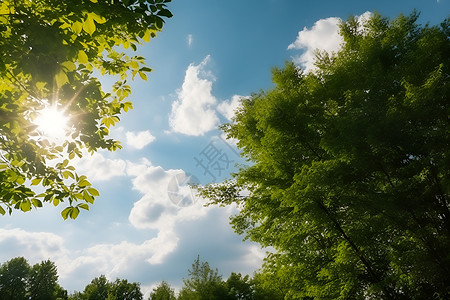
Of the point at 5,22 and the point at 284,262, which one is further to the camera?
the point at 284,262

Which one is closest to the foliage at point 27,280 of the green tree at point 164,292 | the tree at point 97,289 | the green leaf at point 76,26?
the tree at point 97,289

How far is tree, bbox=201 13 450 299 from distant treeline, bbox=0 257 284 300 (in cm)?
1514

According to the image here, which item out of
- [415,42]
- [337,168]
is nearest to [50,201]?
[337,168]

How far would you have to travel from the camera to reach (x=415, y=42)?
8.43 m

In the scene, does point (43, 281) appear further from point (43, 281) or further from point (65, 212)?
point (65, 212)

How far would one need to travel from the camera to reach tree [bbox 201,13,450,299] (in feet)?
20.8

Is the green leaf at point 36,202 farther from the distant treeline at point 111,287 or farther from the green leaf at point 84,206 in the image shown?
the distant treeline at point 111,287

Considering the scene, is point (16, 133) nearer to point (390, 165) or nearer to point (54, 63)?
point (54, 63)

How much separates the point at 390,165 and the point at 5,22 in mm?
8413

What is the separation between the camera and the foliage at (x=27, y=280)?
4344 cm

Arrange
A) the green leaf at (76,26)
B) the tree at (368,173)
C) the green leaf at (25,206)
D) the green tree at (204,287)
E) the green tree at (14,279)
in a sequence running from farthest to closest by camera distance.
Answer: the green tree at (14,279), the green tree at (204,287), the tree at (368,173), the green leaf at (25,206), the green leaf at (76,26)

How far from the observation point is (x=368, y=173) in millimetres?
7273

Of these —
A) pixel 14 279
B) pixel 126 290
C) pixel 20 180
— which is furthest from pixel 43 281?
pixel 20 180

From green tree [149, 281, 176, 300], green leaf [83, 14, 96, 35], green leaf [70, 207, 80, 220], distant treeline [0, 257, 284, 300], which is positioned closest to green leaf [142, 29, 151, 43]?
green leaf [83, 14, 96, 35]
